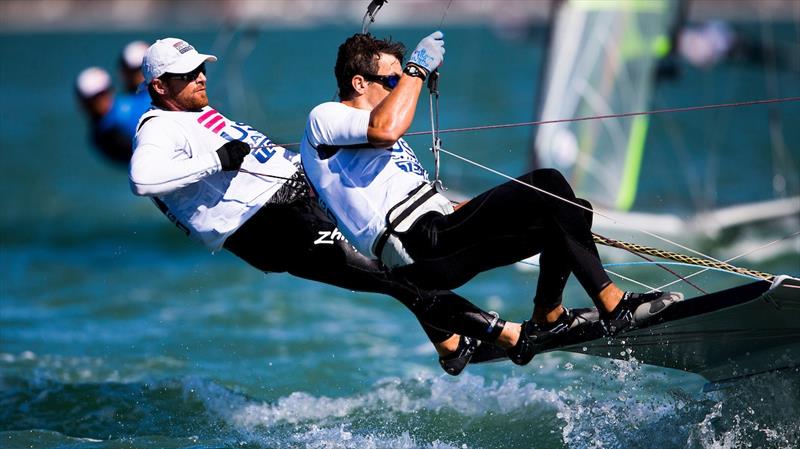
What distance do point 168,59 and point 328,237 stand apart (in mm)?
1071

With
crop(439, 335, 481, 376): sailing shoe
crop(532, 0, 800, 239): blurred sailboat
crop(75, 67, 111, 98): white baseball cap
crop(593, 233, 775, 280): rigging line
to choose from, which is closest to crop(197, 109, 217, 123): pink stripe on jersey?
crop(439, 335, 481, 376): sailing shoe

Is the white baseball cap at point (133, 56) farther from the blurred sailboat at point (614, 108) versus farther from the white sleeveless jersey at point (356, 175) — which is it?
the white sleeveless jersey at point (356, 175)

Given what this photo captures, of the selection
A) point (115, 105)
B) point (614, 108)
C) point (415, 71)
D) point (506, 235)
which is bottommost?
point (506, 235)

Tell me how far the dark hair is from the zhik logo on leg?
0.88 m

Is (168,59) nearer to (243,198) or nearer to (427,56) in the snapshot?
(243,198)

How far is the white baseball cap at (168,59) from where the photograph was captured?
4.87 m

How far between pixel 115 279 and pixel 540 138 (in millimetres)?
4158

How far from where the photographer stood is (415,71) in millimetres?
4266

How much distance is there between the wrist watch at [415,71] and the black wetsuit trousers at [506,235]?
0.54 meters

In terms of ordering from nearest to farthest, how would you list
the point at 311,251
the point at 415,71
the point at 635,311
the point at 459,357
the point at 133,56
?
1. the point at 415,71
2. the point at 635,311
3. the point at 311,251
4. the point at 459,357
5. the point at 133,56

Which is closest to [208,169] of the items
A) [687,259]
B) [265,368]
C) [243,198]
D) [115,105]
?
[243,198]

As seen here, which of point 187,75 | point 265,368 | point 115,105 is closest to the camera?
point 187,75

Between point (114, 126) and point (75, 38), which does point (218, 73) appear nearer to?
point (114, 126)

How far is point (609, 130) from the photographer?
34.6 feet
